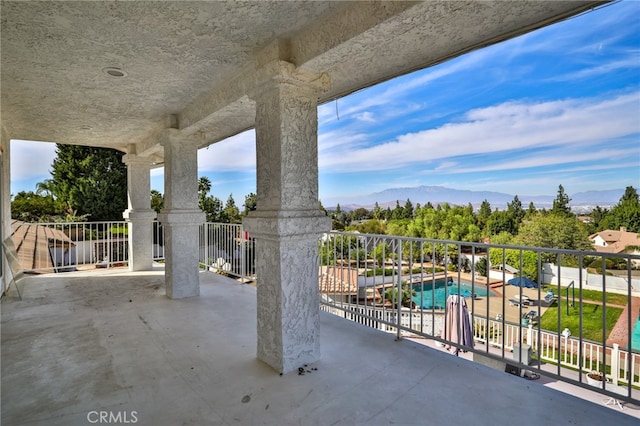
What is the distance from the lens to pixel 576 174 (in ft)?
123

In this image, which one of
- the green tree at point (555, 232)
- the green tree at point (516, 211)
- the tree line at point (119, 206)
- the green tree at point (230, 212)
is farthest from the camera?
the green tree at point (516, 211)

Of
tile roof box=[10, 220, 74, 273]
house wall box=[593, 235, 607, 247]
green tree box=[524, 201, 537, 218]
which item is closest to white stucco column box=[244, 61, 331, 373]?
tile roof box=[10, 220, 74, 273]

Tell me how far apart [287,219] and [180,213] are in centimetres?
266

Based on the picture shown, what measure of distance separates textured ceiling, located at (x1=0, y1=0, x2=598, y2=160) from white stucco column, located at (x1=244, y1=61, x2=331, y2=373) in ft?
0.88

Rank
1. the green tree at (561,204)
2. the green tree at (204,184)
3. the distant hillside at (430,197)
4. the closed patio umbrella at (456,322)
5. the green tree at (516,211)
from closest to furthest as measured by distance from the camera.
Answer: the closed patio umbrella at (456,322) < the green tree at (204,184) < the green tree at (561,204) < the green tree at (516,211) < the distant hillside at (430,197)

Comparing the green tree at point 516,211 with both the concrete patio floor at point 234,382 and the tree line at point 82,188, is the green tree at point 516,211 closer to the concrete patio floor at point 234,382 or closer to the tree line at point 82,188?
the tree line at point 82,188

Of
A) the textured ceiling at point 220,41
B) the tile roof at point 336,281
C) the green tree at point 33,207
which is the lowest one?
the tile roof at point 336,281

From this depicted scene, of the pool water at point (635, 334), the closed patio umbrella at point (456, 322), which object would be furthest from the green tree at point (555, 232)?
the closed patio umbrella at point (456, 322)

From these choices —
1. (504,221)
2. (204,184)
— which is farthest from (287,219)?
(504,221)

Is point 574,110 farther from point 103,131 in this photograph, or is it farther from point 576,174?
point 103,131

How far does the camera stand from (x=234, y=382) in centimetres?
221

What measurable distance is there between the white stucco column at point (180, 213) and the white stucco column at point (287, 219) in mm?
2231

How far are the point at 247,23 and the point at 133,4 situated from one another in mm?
658

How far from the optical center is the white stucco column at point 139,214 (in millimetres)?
6328
